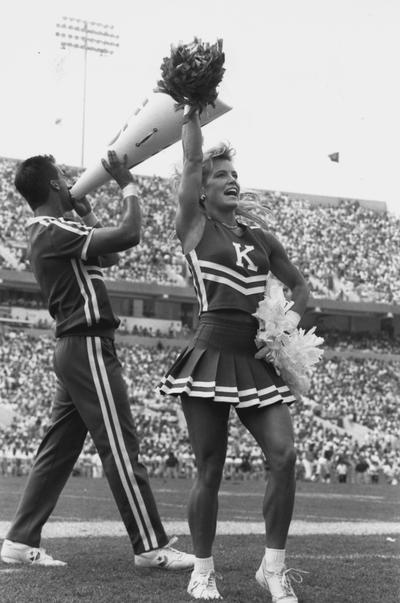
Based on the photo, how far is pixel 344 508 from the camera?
12953 millimetres

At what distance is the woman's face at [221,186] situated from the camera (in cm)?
468

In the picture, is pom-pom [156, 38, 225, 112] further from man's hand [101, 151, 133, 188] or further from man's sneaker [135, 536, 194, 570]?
man's sneaker [135, 536, 194, 570]

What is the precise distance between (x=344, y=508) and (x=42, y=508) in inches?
330

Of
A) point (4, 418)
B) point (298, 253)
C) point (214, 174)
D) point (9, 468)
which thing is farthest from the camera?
point (298, 253)

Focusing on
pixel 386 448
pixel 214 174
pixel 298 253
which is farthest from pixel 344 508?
pixel 298 253

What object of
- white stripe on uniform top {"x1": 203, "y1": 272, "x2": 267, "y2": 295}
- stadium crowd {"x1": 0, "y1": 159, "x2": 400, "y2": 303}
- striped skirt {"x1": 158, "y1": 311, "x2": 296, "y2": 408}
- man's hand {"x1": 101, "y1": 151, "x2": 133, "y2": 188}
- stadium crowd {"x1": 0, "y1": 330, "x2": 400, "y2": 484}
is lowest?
stadium crowd {"x1": 0, "y1": 330, "x2": 400, "y2": 484}

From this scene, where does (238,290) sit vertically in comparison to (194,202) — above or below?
below

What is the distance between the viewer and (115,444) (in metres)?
5.01

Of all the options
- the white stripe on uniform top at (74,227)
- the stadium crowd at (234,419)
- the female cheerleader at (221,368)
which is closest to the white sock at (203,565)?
the female cheerleader at (221,368)

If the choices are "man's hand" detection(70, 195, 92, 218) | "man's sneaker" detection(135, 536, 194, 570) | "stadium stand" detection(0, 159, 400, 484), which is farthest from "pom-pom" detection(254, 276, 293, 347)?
"stadium stand" detection(0, 159, 400, 484)

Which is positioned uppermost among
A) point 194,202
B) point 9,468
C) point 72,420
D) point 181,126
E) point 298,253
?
point 298,253

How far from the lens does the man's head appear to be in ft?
17.5

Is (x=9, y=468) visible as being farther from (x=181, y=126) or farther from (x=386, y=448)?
(x=181, y=126)

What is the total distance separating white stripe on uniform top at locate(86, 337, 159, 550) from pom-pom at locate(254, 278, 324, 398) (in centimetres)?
101
